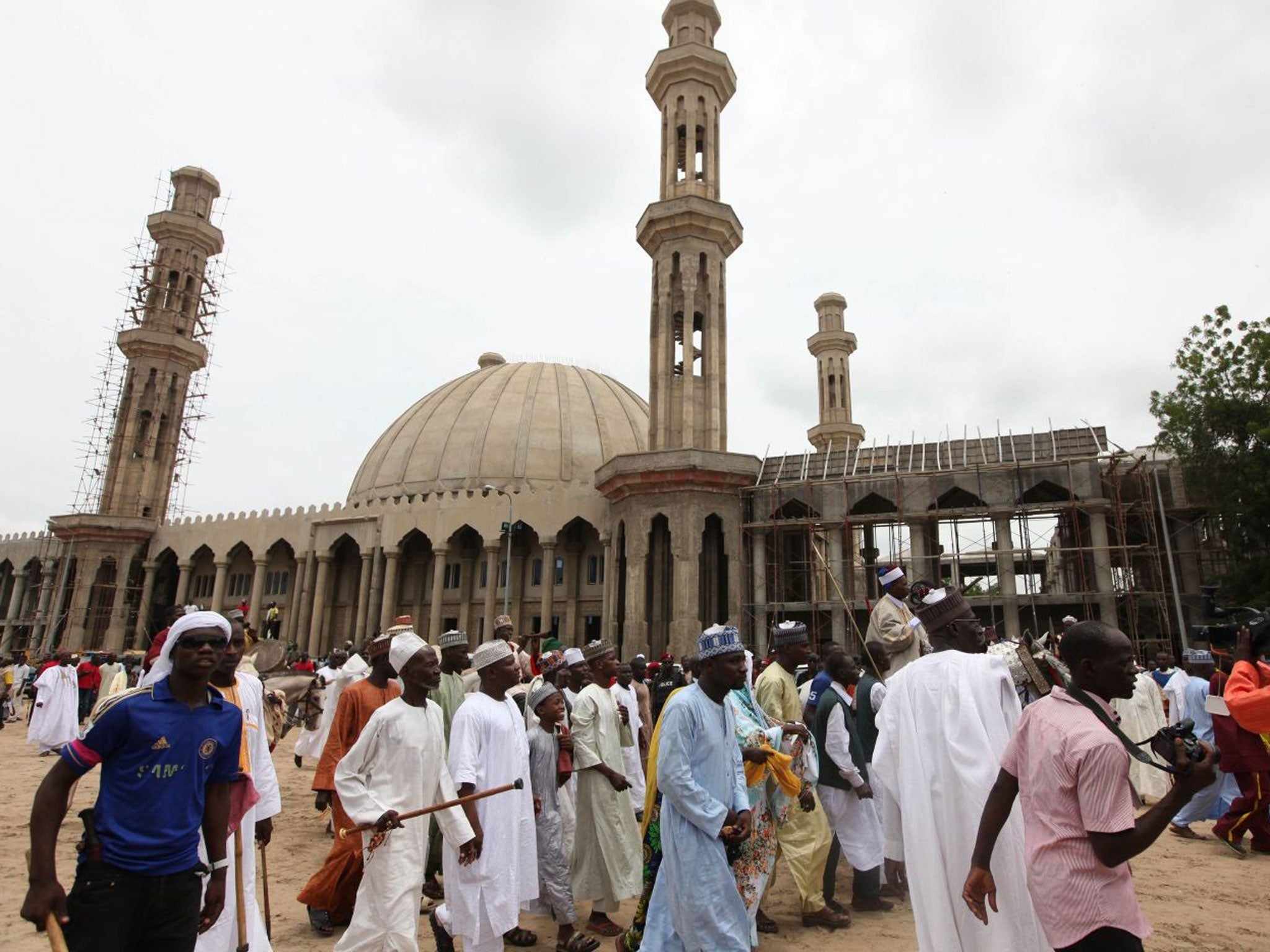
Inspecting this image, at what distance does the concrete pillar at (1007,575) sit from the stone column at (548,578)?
1471cm

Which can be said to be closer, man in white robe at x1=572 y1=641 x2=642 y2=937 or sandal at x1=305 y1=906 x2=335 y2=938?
sandal at x1=305 y1=906 x2=335 y2=938

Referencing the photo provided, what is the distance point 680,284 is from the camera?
27531mm

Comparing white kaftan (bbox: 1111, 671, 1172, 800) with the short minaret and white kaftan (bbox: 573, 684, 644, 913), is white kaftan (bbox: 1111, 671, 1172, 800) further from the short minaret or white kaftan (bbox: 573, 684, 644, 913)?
the short minaret

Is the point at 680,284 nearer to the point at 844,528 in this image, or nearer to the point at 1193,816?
the point at 844,528

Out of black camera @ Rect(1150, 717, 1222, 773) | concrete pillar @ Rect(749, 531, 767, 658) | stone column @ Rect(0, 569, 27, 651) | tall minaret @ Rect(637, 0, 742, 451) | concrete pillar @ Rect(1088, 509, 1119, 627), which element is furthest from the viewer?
stone column @ Rect(0, 569, 27, 651)

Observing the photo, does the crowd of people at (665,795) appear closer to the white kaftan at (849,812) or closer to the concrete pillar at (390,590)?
the white kaftan at (849,812)

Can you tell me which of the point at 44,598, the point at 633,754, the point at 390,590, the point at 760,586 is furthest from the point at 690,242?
the point at 44,598

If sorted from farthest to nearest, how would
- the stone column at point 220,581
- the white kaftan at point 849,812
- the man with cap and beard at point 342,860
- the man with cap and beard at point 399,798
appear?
the stone column at point 220,581
the white kaftan at point 849,812
the man with cap and beard at point 342,860
the man with cap and beard at point 399,798

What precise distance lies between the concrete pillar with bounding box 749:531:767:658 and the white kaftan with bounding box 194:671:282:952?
19819 millimetres

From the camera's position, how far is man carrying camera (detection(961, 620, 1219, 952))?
2.46m

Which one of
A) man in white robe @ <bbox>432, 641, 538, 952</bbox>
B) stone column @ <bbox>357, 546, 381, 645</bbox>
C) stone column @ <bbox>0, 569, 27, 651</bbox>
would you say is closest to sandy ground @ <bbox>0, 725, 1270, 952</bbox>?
man in white robe @ <bbox>432, 641, 538, 952</bbox>

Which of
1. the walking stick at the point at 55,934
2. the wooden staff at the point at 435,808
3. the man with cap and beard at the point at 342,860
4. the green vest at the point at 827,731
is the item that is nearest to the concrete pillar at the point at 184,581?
the man with cap and beard at the point at 342,860

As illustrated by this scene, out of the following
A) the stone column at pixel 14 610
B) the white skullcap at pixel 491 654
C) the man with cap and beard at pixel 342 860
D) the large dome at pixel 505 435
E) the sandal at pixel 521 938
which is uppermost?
the large dome at pixel 505 435

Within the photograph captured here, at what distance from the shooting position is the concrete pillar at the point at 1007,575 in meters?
21.9
